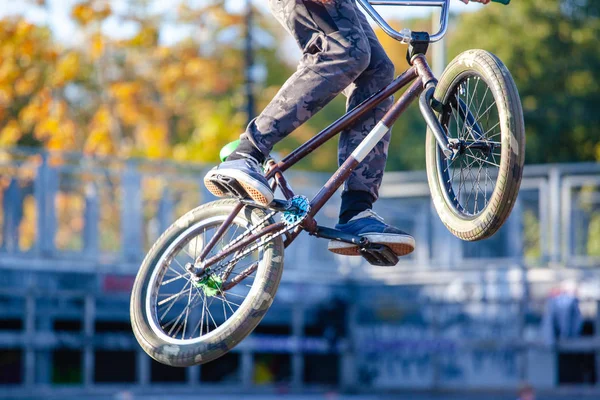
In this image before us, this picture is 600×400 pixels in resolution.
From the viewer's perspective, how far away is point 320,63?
4484 millimetres

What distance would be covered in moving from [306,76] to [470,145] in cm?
76

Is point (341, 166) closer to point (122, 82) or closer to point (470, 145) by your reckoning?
point (470, 145)

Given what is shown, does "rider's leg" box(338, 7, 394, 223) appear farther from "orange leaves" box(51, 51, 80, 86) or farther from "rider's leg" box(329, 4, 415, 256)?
"orange leaves" box(51, 51, 80, 86)

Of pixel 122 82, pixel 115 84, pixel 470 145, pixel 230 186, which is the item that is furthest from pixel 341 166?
pixel 122 82

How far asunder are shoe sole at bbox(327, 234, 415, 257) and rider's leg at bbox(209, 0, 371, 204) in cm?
43

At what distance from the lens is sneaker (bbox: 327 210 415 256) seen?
181 inches

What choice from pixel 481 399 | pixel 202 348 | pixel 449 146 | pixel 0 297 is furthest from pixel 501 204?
pixel 481 399

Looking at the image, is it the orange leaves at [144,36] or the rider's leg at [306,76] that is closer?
the rider's leg at [306,76]

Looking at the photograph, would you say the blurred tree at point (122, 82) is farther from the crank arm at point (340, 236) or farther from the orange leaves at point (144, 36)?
the crank arm at point (340, 236)

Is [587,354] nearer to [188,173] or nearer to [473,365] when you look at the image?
[473,365]

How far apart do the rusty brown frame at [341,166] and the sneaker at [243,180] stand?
3.8 inches

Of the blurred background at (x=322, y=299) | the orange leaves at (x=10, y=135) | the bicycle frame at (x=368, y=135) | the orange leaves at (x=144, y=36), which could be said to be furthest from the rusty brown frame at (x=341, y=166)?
the orange leaves at (x=144, y=36)

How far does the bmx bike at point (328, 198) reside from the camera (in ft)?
14.1

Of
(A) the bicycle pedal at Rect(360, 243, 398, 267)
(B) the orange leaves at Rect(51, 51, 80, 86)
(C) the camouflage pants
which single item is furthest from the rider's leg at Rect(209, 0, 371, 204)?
(B) the orange leaves at Rect(51, 51, 80, 86)
